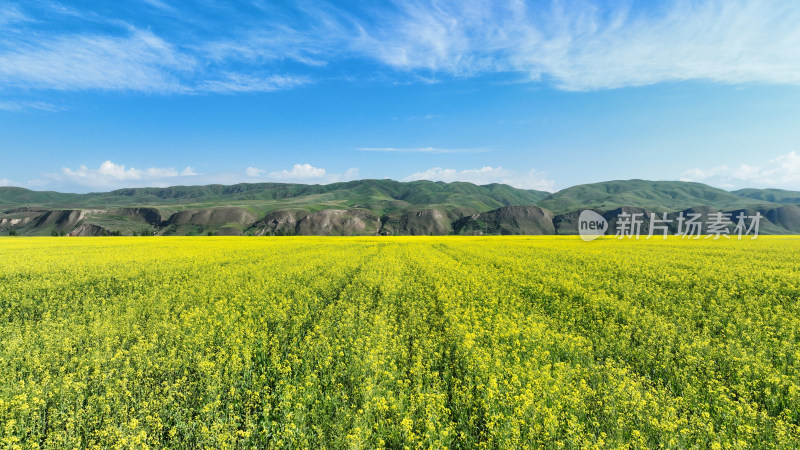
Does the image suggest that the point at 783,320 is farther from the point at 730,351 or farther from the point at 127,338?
the point at 127,338

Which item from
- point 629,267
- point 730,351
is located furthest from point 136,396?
→ point 629,267

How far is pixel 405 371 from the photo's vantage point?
769cm

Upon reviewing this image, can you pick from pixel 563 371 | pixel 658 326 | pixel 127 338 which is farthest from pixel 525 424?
pixel 127 338

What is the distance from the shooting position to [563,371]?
23.5 feet

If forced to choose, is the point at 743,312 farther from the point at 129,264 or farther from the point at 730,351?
the point at 129,264

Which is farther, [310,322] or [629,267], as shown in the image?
[629,267]

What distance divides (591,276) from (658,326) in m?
9.38

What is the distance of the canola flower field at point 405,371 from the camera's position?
543 centimetres

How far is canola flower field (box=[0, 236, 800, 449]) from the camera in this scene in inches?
214

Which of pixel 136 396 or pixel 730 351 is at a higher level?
pixel 730 351

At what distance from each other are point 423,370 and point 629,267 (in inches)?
784

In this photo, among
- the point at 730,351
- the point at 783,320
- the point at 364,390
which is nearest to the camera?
the point at 364,390

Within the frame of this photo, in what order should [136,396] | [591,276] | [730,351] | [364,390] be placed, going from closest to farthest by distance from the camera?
[364,390], [136,396], [730,351], [591,276]

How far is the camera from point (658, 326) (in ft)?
32.8
